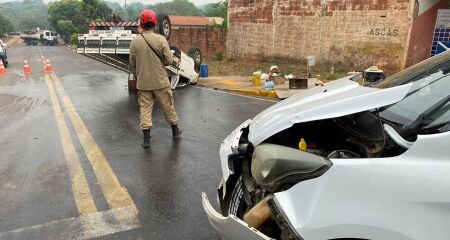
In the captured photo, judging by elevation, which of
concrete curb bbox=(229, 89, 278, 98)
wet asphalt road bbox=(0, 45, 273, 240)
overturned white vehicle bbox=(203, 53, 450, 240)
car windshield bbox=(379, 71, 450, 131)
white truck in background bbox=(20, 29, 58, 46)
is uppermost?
car windshield bbox=(379, 71, 450, 131)

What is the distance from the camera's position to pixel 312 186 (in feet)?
6.31

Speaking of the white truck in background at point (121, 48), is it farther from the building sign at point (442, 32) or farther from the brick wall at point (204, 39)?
the brick wall at point (204, 39)

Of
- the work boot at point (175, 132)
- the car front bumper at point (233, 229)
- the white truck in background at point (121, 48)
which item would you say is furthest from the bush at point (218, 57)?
the car front bumper at point (233, 229)

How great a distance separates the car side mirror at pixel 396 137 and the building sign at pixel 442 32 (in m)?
11.4

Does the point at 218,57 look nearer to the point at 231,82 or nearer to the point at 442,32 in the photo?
the point at 231,82

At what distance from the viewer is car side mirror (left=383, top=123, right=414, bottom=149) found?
1.94 m

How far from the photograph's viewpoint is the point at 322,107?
2.31 metres

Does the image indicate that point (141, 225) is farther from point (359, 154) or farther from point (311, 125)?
point (359, 154)

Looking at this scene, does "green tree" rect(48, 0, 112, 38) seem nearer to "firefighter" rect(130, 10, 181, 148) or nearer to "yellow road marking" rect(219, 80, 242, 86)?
"yellow road marking" rect(219, 80, 242, 86)

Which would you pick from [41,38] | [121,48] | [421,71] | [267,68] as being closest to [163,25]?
[121,48]

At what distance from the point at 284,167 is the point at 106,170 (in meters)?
3.45

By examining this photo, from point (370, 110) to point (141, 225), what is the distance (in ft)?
7.55

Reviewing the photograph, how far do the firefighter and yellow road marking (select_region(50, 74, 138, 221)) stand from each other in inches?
30.4

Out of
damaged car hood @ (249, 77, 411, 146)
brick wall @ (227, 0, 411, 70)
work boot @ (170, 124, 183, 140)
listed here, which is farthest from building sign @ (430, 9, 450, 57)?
damaged car hood @ (249, 77, 411, 146)
